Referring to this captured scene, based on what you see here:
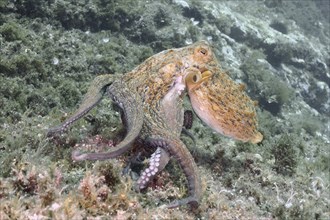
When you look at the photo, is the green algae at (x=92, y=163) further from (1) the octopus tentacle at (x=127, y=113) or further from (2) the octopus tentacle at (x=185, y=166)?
(1) the octopus tentacle at (x=127, y=113)

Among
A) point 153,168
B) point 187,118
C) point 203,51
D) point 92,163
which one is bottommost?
point 187,118

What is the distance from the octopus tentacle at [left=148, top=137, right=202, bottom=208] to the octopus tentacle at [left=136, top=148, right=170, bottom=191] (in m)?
0.08

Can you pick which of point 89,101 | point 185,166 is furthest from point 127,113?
point 185,166

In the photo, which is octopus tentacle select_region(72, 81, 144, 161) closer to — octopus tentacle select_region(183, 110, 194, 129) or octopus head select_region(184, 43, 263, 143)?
octopus head select_region(184, 43, 263, 143)

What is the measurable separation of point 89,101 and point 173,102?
1154mm

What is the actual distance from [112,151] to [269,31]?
64.2 feet

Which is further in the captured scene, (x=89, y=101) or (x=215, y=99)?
(x=215, y=99)

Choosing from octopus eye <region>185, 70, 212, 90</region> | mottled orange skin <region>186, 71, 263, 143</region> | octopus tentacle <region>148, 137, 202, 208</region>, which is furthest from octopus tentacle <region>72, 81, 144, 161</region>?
mottled orange skin <region>186, 71, 263, 143</region>

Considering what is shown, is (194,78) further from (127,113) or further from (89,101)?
(89,101)

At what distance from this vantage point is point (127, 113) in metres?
4.35

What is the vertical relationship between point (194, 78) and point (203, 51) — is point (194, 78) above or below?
below

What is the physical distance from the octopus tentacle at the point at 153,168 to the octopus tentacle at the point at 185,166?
0.08 m

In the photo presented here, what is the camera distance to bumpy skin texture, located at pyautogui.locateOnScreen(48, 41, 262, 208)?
13.3 ft

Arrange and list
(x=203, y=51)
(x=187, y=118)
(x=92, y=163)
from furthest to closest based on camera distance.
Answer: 1. (x=187, y=118)
2. (x=203, y=51)
3. (x=92, y=163)
